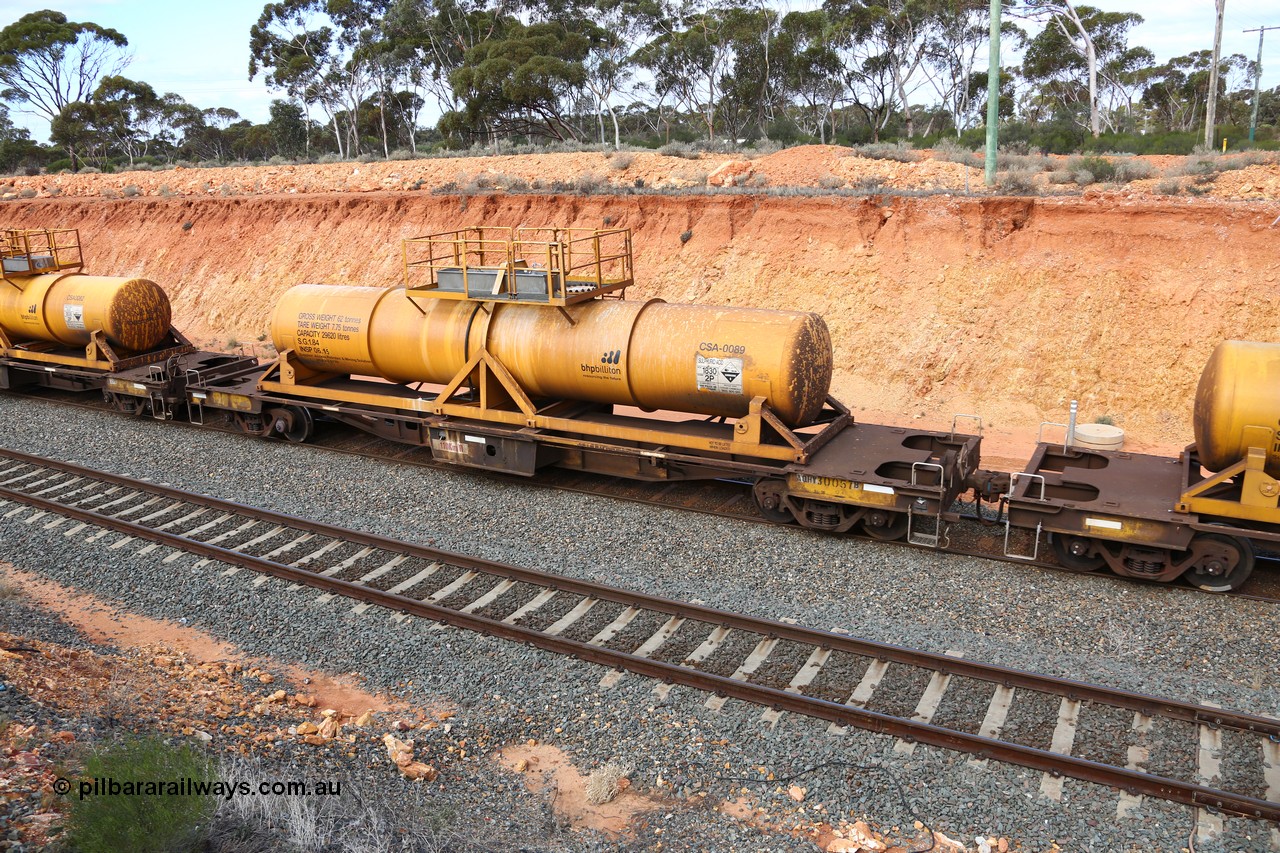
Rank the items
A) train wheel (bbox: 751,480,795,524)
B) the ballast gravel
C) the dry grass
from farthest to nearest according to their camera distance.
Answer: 1. train wheel (bbox: 751,480,795,524)
2. the dry grass
3. the ballast gravel

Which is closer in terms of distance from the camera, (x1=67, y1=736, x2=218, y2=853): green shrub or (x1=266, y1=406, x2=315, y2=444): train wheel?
(x1=67, y1=736, x2=218, y2=853): green shrub

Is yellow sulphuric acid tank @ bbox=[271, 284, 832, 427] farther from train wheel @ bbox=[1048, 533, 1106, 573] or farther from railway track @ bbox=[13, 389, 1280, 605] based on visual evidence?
train wheel @ bbox=[1048, 533, 1106, 573]

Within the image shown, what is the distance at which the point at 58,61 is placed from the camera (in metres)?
57.0

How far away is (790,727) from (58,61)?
67.1 metres

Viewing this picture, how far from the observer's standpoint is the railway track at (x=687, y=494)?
10.2 meters

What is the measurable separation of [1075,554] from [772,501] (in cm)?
353

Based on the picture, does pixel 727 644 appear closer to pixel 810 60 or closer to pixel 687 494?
pixel 687 494

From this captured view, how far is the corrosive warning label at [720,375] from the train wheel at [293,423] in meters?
7.51

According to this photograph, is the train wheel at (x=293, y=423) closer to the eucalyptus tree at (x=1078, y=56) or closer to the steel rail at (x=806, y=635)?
the steel rail at (x=806, y=635)

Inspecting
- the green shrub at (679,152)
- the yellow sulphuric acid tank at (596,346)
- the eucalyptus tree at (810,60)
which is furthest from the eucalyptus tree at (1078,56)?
the yellow sulphuric acid tank at (596,346)

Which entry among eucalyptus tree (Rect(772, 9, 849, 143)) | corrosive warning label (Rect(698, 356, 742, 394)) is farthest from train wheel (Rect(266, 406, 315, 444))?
eucalyptus tree (Rect(772, 9, 849, 143))

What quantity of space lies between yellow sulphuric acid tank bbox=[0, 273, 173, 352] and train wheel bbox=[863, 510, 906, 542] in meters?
14.9

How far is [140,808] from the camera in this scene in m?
5.57

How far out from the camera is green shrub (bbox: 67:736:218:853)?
5391mm
